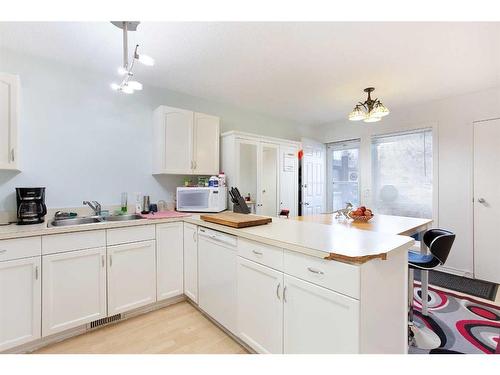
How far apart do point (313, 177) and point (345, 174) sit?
720 mm

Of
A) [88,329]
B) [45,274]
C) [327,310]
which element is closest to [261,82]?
[327,310]

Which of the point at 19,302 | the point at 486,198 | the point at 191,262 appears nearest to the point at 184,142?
the point at 191,262

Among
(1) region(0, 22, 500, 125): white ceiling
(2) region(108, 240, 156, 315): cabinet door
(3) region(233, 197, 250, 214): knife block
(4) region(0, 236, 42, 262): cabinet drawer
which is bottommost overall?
(2) region(108, 240, 156, 315): cabinet door

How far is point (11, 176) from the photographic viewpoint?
2039 mm

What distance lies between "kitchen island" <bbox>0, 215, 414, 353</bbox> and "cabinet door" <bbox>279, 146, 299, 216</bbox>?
1.81 meters

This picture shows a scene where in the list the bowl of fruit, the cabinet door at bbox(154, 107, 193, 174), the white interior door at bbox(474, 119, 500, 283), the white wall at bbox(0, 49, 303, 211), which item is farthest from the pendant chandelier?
the white wall at bbox(0, 49, 303, 211)

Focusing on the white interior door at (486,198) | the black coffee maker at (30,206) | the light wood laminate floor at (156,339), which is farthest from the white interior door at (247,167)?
the white interior door at (486,198)

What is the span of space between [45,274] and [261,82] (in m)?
2.66

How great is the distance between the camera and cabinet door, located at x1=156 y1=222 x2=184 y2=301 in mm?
2219

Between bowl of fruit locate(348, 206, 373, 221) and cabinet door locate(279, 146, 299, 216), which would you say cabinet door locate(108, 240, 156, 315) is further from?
cabinet door locate(279, 146, 299, 216)

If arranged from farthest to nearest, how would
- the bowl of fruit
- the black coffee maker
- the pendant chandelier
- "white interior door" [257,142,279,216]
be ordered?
"white interior door" [257,142,279,216] → the pendant chandelier → the bowl of fruit → the black coffee maker
